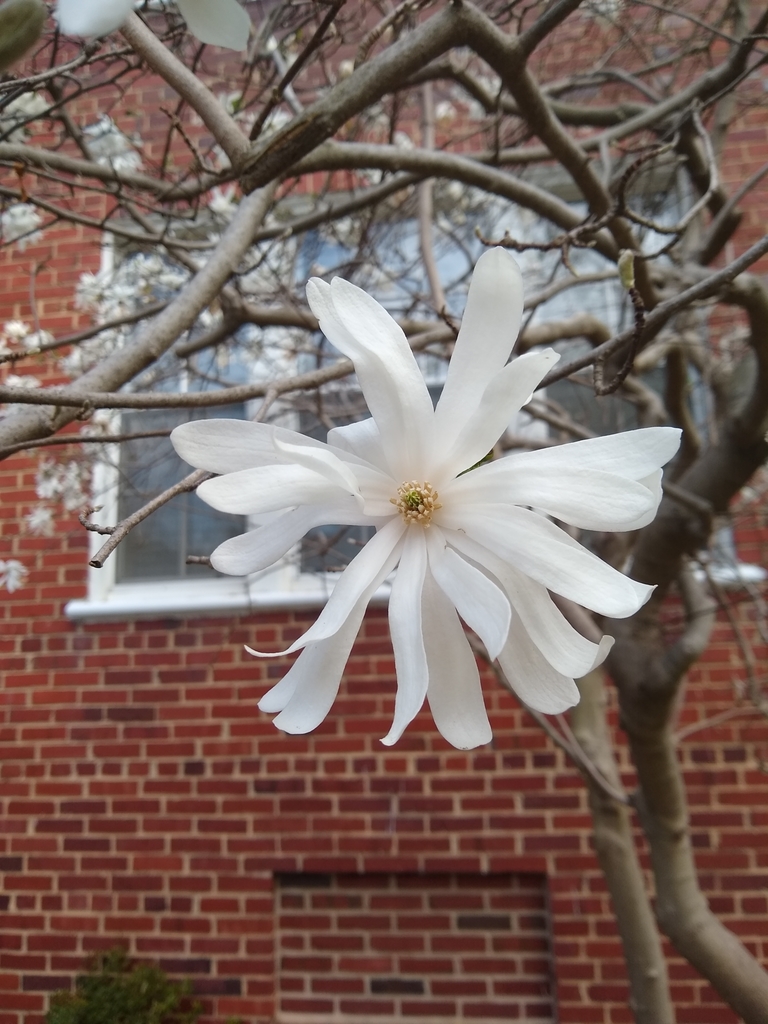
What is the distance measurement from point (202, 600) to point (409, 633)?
2.06 meters

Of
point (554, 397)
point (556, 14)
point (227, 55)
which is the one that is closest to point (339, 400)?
point (554, 397)

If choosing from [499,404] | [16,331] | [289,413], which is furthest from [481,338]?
[16,331]

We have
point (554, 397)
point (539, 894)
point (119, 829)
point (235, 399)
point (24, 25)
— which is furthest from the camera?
point (554, 397)

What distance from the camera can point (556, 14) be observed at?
718 mm

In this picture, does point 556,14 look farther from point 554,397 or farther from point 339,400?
point 554,397

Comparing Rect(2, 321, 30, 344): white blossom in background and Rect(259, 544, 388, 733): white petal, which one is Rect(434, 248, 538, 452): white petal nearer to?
Rect(259, 544, 388, 733): white petal

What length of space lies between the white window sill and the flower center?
1.82 meters

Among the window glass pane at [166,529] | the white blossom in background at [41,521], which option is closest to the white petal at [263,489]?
the white blossom in background at [41,521]

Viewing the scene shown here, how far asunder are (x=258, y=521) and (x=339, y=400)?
5.92ft

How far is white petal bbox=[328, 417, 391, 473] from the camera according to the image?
0.50 m

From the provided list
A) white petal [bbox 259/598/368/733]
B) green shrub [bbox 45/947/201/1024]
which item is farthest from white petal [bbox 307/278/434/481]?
green shrub [bbox 45/947/201/1024]

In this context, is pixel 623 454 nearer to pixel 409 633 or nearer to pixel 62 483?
pixel 409 633

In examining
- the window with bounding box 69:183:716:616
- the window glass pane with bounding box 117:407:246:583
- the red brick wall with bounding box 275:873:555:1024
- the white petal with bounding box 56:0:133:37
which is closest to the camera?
the white petal with bounding box 56:0:133:37

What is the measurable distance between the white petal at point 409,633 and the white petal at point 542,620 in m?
0.03
